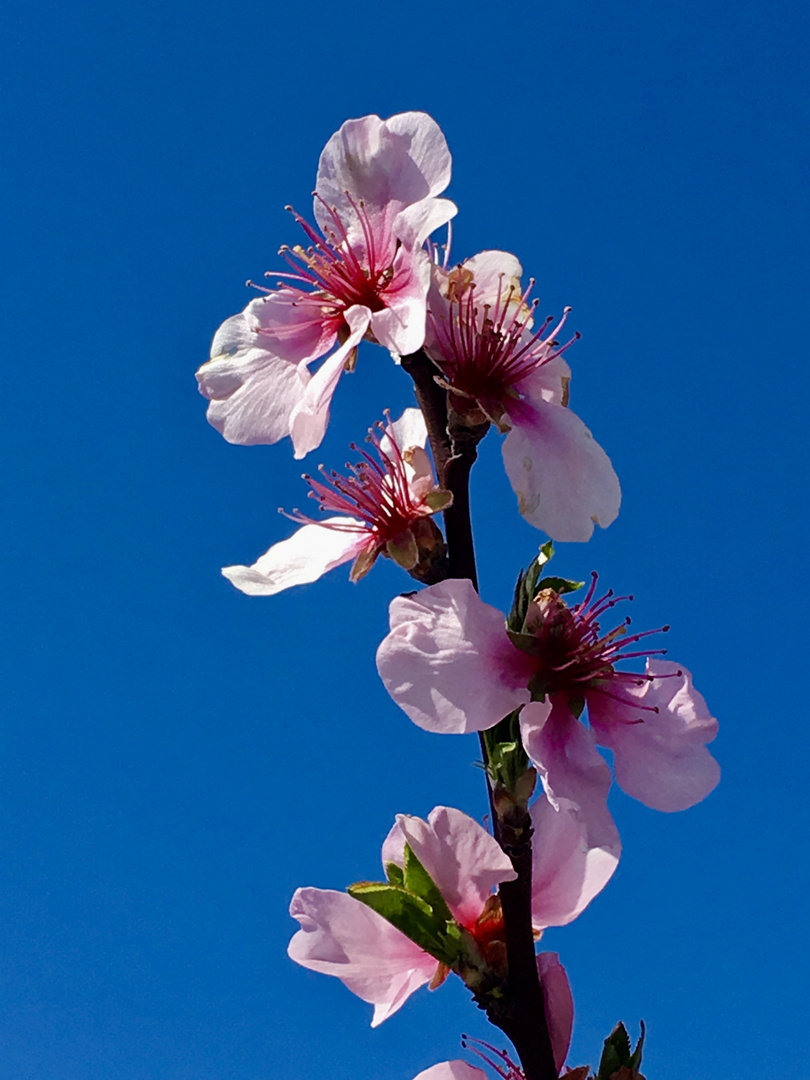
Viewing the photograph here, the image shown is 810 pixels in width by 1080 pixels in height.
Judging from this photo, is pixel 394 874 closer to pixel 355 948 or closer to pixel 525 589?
pixel 355 948

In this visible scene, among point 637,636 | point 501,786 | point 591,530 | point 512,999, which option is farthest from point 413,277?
point 512,999

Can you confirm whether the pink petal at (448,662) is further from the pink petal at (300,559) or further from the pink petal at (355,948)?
the pink petal at (355,948)

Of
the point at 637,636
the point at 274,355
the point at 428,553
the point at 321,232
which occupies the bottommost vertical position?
the point at 637,636

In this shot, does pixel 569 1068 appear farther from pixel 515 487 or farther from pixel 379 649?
pixel 515 487

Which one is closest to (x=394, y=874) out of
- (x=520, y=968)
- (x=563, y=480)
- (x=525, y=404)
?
(x=520, y=968)

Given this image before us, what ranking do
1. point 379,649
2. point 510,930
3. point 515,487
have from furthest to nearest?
point 515,487 → point 510,930 → point 379,649

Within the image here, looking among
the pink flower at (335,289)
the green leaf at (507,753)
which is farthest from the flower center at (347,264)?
the green leaf at (507,753)
